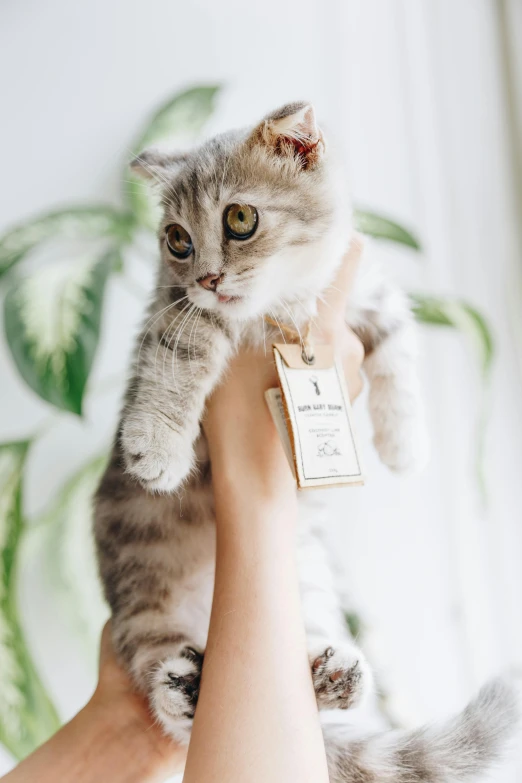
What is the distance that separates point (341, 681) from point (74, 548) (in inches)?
31.4

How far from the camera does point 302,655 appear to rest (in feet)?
2.51

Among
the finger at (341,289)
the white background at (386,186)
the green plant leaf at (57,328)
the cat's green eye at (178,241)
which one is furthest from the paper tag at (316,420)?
the white background at (386,186)

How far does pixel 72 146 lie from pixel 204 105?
0.44 metres

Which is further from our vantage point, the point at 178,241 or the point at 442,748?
the point at 178,241

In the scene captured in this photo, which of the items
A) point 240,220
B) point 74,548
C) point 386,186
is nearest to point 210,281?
point 240,220

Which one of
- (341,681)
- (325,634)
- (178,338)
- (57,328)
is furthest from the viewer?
(57,328)

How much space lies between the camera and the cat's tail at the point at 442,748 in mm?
785

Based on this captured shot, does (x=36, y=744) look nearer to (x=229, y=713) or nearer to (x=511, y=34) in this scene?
(x=229, y=713)

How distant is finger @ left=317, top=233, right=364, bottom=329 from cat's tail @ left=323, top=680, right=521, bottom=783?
591 millimetres

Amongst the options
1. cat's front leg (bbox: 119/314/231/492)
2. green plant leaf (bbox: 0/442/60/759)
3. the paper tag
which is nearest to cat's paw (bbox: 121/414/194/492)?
cat's front leg (bbox: 119/314/231/492)

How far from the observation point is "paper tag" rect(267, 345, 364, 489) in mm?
774

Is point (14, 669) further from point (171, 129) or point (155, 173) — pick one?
point (171, 129)

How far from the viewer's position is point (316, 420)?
0.80 meters

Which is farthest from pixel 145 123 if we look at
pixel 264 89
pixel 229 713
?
pixel 229 713
